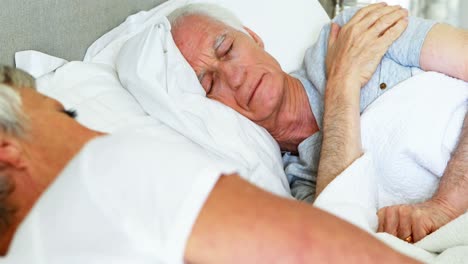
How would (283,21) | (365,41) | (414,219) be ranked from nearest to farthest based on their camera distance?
(414,219), (365,41), (283,21)

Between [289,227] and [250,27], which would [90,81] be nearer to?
[250,27]

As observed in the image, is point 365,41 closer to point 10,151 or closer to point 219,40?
point 219,40

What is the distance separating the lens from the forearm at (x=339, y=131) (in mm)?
1376

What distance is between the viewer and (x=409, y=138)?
4.58ft

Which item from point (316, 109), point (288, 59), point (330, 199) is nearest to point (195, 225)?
point (330, 199)

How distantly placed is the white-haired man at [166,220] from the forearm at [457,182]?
2.23 feet

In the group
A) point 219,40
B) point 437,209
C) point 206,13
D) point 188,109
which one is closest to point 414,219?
point 437,209

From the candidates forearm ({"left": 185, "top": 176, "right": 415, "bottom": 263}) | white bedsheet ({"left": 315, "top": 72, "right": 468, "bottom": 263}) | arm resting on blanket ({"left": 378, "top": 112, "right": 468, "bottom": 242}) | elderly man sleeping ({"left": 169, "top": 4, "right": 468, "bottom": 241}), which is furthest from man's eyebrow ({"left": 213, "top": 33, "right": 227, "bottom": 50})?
forearm ({"left": 185, "top": 176, "right": 415, "bottom": 263})

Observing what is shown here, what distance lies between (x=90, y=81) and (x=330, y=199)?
0.59 m

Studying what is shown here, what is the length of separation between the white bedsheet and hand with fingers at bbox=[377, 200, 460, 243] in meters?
0.04

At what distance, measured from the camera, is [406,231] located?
128 centimetres

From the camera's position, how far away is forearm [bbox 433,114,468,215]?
1.31m

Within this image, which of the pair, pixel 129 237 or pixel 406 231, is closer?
pixel 129 237

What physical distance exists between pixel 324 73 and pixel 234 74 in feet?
0.81
